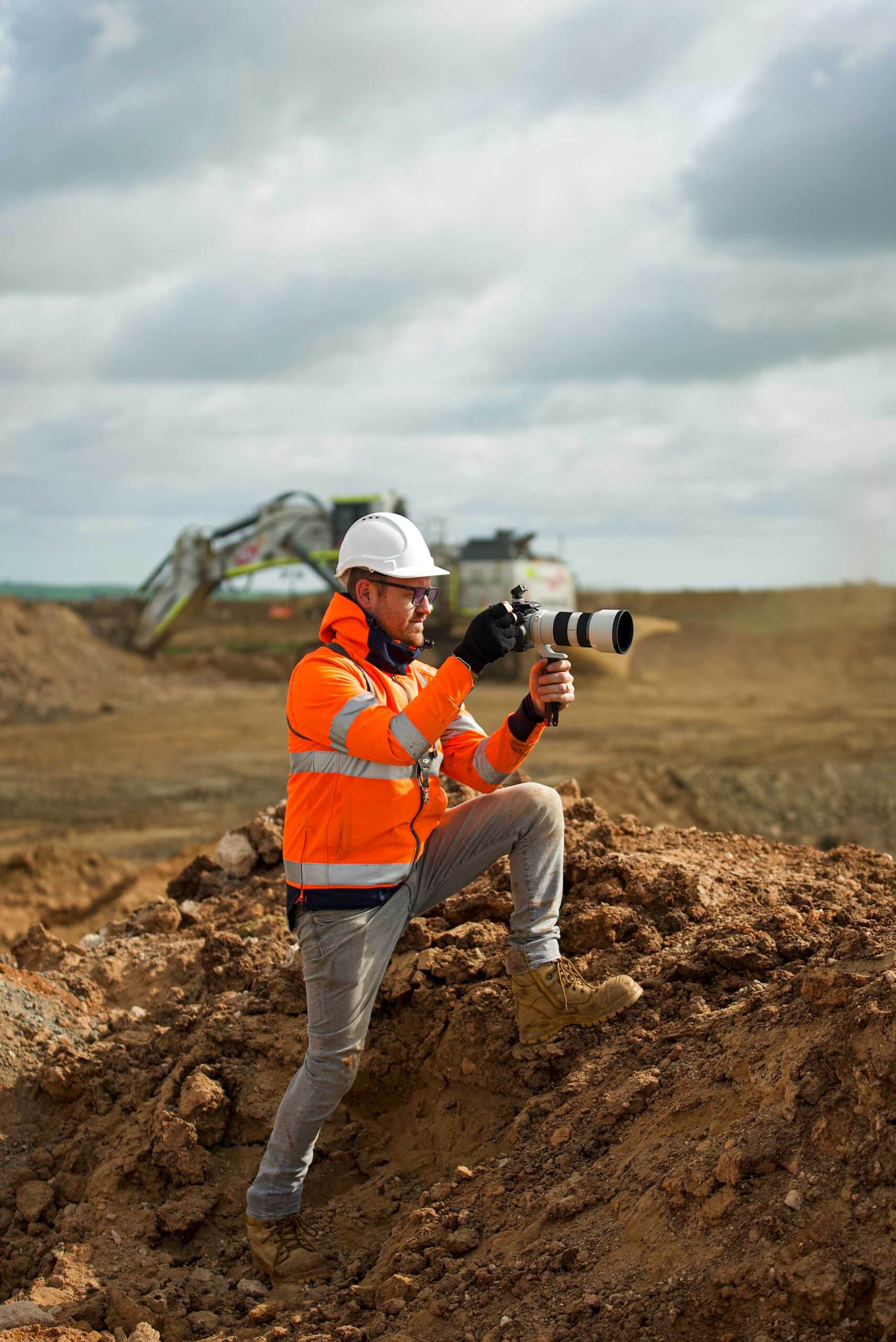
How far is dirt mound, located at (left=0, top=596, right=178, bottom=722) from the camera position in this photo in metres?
21.8

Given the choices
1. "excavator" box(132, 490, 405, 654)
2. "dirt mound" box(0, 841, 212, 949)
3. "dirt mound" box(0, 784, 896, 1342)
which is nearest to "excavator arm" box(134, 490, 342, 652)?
"excavator" box(132, 490, 405, 654)

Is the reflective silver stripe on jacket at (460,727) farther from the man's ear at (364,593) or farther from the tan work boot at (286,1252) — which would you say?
the tan work boot at (286,1252)

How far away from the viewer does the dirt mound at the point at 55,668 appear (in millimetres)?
21750

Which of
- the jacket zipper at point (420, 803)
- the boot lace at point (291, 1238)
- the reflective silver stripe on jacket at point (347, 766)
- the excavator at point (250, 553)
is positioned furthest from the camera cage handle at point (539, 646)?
the excavator at point (250, 553)

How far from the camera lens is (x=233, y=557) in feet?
81.5

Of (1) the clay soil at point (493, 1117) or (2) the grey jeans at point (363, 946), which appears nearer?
(1) the clay soil at point (493, 1117)

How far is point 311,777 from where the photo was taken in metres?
3.58

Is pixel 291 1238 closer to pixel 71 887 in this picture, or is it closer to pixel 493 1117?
pixel 493 1117

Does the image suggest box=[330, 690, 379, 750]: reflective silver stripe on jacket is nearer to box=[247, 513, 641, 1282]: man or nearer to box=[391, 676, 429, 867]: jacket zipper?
box=[247, 513, 641, 1282]: man

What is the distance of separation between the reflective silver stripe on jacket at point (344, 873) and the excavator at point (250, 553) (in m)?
18.4

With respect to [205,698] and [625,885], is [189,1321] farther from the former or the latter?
[205,698]

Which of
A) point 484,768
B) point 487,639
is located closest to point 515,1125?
point 484,768

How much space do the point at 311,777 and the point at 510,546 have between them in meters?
19.9

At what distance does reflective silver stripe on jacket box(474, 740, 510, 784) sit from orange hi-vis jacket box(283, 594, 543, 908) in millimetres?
311
